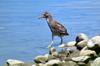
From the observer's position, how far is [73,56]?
271 inches

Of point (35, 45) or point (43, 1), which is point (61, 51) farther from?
point (43, 1)

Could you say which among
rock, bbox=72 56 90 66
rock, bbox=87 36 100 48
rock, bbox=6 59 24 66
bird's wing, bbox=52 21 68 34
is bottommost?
rock, bbox=72 56 90 66

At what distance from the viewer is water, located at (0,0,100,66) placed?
304 inches

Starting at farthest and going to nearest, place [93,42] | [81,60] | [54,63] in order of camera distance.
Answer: [93,42] < [81,60] < [54,63]

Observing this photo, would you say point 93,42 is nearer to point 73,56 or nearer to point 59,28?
point 73,56

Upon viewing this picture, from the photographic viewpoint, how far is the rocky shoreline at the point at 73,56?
21.0ft

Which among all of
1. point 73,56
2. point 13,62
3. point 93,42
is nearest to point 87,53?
point 73,56

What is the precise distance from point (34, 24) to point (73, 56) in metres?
3.49

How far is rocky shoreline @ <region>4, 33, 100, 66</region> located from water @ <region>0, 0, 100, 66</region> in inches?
12.0

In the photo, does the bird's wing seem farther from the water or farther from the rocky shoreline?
the water

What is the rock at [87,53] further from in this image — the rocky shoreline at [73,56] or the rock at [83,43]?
the rock at [83,43]

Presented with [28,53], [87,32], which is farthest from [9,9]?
[28,53]

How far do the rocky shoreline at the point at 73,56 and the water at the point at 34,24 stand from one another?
305mm

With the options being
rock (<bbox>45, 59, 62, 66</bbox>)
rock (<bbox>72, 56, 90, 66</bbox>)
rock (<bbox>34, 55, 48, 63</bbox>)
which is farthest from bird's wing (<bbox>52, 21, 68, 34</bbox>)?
rock (<bbox>45, 59, 62, 66</bbox>)
